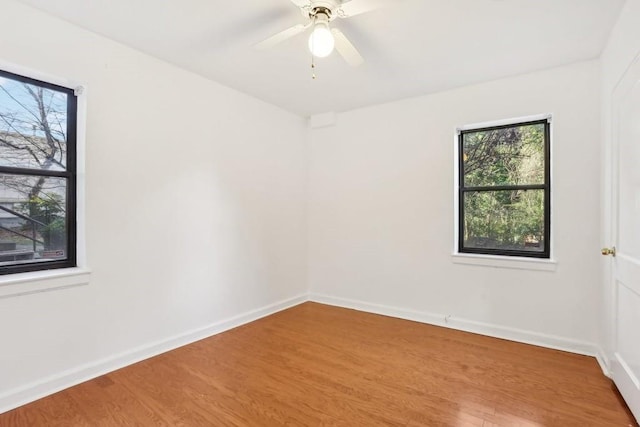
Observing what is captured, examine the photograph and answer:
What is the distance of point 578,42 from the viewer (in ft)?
8.04

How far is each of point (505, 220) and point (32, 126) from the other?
4.06 m

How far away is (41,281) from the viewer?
83.4 inches

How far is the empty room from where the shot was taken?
204 cm

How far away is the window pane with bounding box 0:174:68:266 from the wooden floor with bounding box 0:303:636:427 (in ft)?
3.22

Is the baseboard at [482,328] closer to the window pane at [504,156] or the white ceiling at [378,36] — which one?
the window pane at [504,156]

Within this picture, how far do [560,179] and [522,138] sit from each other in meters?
0.55

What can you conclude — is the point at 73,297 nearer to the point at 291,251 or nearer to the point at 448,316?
the point at 291,251

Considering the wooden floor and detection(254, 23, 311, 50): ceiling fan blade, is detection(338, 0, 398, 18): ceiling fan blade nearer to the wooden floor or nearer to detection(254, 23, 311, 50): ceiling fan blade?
detection(254, 23, 311, 50): ceiling fan blade

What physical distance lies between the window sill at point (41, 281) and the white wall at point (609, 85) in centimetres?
382

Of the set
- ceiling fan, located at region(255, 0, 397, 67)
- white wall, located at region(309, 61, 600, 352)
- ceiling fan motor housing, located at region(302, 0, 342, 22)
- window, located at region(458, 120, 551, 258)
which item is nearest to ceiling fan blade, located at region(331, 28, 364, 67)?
ceiling fan, located at region(255, 0, 397, 67)

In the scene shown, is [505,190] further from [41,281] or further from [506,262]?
[41,281]

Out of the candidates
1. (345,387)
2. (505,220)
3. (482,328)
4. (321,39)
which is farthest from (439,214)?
(321,39)

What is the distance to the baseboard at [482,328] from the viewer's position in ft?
9.05

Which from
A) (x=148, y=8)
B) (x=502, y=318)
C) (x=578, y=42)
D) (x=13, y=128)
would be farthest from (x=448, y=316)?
(x=13, y=128)
